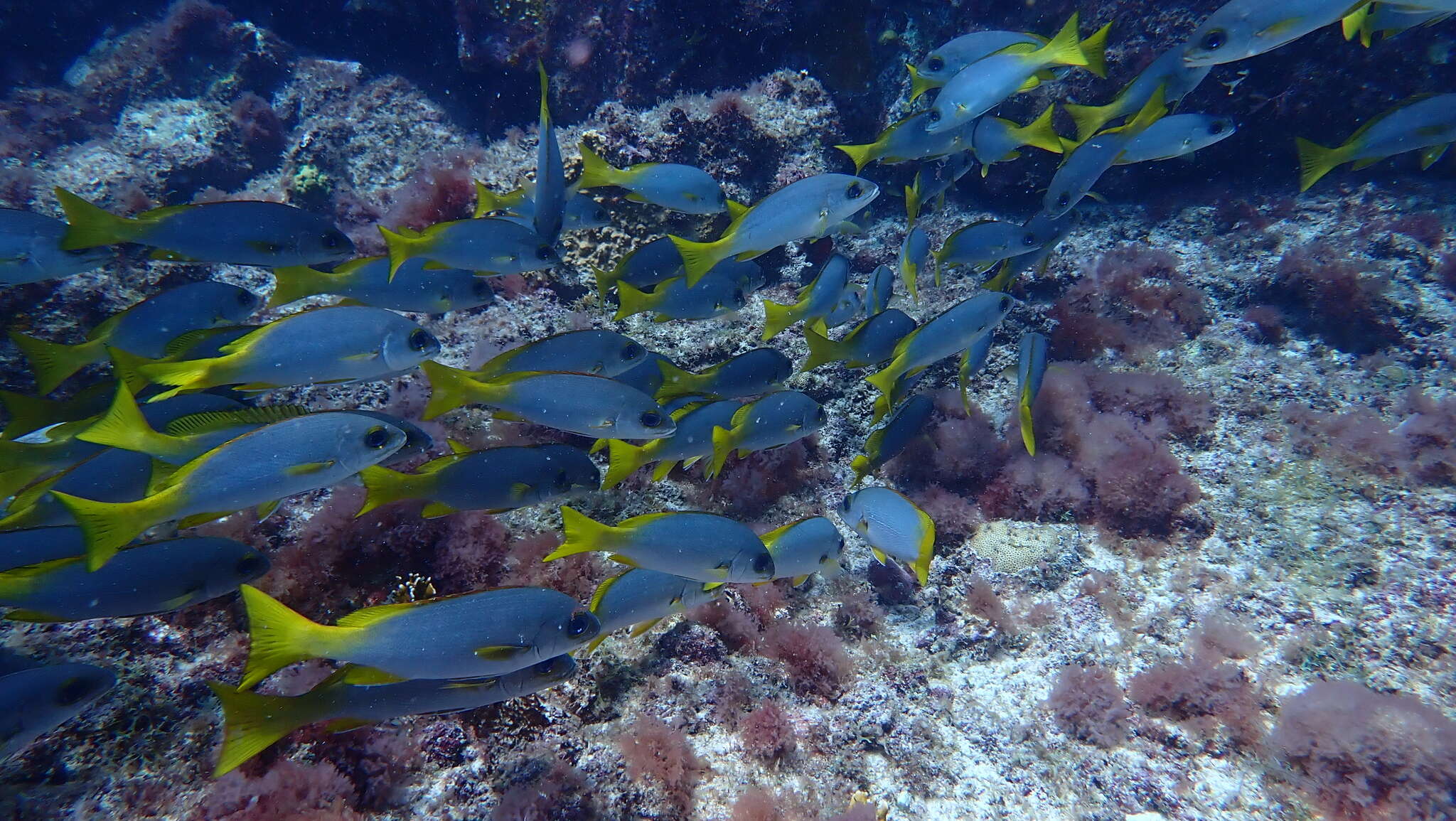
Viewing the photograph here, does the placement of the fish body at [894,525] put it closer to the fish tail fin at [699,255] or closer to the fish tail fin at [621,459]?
the fish tail fin at [621,459]

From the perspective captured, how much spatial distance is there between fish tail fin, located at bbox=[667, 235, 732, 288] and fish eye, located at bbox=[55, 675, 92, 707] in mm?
3263

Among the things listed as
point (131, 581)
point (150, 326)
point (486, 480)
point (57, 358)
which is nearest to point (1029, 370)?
point (486, 480)

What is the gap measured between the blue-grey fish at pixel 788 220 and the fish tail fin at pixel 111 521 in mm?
2644

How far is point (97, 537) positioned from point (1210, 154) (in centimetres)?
1102

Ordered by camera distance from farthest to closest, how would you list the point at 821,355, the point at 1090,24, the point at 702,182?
the point at 1090,24 < the point at 702,182 < the point at 821,355

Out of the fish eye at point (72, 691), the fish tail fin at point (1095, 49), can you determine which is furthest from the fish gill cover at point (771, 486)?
the fish tail fin at point (1095, 49)

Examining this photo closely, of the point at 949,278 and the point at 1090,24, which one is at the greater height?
the point at 1090,24

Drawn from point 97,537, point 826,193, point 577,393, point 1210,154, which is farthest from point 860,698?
point 1210,154

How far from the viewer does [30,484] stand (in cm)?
321

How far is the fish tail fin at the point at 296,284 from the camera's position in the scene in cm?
331

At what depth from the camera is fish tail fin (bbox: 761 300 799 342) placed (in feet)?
13.0

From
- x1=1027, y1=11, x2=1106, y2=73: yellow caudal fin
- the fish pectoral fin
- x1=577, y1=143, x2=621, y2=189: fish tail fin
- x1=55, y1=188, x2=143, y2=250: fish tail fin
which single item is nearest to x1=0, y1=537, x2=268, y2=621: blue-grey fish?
the fish pectoral fin

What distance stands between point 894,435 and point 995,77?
8.50 feet

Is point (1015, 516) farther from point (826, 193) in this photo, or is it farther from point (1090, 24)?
point (1090, 24)
